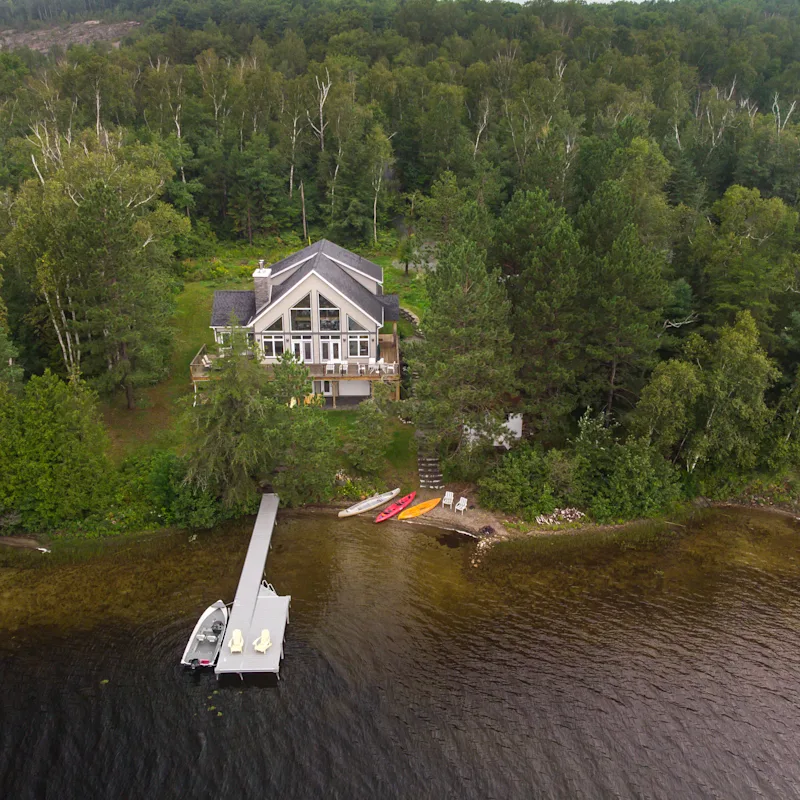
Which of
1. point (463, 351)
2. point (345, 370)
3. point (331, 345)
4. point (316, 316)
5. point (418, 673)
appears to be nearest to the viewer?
point (418, 673)

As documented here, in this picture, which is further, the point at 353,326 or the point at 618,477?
the point at 353,326

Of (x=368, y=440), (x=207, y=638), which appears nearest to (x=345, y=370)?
(x=368, y=440)

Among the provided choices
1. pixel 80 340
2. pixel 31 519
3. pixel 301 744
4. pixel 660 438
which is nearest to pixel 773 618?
pixel 660 438

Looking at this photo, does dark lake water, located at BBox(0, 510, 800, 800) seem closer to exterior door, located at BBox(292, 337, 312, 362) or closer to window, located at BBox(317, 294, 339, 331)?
exterior door, located at BBox(292, 337, 312, 362)

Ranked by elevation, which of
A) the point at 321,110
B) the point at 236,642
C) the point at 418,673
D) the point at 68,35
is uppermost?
the point at 68,35

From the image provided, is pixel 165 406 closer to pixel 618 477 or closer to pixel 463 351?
pixel 463 351

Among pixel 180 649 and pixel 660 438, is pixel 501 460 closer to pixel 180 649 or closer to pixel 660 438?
pixel 660 438

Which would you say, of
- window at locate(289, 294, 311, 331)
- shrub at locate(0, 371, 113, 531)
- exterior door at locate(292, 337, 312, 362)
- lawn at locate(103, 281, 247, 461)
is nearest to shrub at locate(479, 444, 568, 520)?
exterior door at locate(292, 337, 312, 362)

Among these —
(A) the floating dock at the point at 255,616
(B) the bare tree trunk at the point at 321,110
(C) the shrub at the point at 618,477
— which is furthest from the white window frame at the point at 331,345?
(B) the bare tree trunk at the point at 321,110
